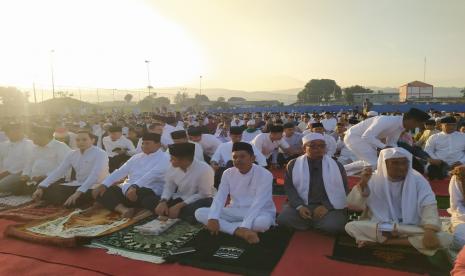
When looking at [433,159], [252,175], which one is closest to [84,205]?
[252,175]

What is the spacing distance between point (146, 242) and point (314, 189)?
1660 millimetres

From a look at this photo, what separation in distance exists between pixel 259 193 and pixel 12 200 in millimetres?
3696

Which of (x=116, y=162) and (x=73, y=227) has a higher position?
(x=116, y=162)

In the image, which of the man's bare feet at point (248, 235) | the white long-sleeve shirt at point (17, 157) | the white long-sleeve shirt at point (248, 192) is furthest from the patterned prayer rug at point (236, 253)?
the white long-sleeve shirt at point (17, 157)

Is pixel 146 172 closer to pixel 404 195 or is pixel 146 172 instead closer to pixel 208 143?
pixel 208 143

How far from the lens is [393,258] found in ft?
10.00

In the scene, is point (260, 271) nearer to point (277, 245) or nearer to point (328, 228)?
point (277, 245)

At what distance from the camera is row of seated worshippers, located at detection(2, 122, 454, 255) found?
10.4 feet

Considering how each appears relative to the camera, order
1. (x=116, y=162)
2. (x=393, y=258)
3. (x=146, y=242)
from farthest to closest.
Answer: (x=116, y=162)
(x=146, y=242)
(x=393, y=258)

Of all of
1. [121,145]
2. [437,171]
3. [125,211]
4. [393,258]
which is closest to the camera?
Result: [393,258]

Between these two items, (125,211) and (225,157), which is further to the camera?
(225,157)

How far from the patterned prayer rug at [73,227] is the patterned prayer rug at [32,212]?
0.26m

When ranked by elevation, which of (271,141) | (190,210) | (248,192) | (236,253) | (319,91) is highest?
(319,91)

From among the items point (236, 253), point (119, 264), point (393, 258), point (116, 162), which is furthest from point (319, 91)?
point (119, 264)
